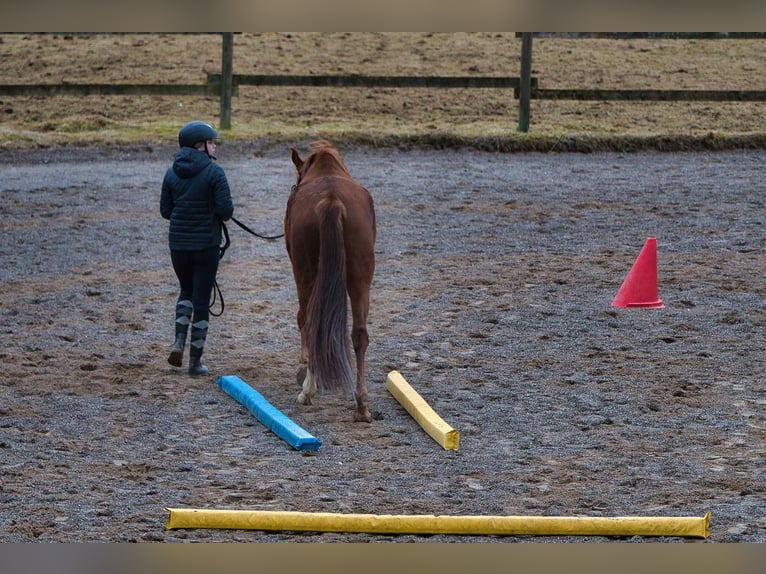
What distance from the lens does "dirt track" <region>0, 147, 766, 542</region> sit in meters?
4.83

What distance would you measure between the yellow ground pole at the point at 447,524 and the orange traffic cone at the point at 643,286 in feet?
14.6

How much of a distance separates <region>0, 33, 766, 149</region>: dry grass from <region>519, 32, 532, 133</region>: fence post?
0.21 metres

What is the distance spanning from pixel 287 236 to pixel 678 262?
186 inches

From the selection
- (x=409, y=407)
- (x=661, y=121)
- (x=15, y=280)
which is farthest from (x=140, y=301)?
(x=661, y=121)

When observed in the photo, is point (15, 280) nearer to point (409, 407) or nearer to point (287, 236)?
point (287, 236)

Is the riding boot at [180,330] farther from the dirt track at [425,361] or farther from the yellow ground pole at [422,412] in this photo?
the yellow ground pole at [422,412]

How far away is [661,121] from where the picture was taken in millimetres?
17172

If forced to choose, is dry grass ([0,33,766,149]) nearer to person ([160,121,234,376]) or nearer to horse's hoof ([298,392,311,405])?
person ([160,121,234,376])

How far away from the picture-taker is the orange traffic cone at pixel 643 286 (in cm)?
841

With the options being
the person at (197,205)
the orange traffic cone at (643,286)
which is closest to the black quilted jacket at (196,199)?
the person at (197,205)

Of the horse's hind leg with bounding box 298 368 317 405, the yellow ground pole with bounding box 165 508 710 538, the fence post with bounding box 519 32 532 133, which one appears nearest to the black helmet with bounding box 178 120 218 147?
the horse's hind leg with bounding box 298 368 317 405

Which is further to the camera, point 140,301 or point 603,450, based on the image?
point 140,301
